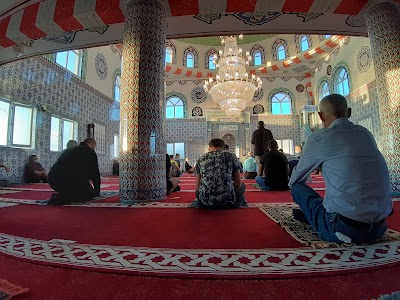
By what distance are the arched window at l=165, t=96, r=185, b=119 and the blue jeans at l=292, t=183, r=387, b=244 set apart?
11.3 meters

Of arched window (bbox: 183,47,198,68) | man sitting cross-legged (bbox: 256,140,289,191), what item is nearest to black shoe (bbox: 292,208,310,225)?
man sitting cross-legged (bbox: 256,140,289,191)

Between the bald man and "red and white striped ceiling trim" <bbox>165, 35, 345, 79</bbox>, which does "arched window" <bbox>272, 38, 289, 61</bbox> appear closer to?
"red and white striped ceiling trim" <bbox>165, 35, 345, 79</bbox>

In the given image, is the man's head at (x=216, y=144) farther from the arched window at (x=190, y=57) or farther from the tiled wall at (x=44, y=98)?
the arched window at (x=190, y=57)

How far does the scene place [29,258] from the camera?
1.13 meters

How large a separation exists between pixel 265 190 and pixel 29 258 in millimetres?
3436

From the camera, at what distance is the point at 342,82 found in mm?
9383

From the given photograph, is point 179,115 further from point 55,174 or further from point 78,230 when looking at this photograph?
point 78,230

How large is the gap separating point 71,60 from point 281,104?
31.5 ft

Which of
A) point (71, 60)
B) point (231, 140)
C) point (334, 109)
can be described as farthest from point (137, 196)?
point (231, 140)

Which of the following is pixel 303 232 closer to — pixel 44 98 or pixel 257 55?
pixel 44 98

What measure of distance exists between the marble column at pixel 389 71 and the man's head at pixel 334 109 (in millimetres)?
2638

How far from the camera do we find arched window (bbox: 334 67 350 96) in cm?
898

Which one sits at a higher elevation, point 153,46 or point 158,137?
point 153,46

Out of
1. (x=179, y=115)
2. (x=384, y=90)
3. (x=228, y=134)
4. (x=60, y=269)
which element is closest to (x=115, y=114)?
(x=179, y=115)
